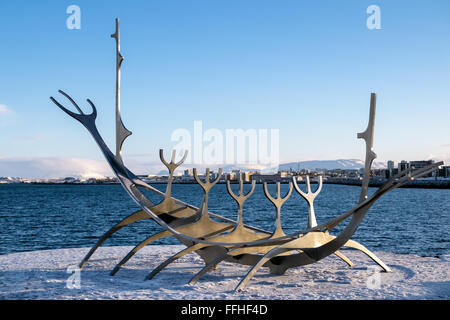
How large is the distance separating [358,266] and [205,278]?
4017mm

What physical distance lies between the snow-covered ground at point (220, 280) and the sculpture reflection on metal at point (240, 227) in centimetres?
40

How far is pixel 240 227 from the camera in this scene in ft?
37.4

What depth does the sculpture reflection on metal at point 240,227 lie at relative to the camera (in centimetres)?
1028

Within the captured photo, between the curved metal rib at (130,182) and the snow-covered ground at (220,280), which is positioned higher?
the curved metal rib at (130,182)

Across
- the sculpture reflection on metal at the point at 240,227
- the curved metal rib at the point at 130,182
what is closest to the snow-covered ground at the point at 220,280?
the sculpture reflection on metal at the point at 240,227

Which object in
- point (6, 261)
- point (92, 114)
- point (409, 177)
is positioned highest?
point (92, 114)

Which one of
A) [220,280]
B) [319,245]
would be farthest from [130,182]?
[319,245]

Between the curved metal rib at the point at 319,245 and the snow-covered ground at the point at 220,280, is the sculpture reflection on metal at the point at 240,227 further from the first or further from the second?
the snow-covered ground at the point at 220,280

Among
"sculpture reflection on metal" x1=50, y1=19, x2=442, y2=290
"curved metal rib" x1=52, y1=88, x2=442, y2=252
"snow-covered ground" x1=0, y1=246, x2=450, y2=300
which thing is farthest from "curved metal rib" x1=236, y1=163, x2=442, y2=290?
"snow-covered ground" x1=0, y1=246, x2=450, y2=300

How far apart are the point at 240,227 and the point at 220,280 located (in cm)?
123

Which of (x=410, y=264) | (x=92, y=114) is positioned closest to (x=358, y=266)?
(x=410, y=264)

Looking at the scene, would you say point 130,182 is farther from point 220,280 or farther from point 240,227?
point 220,280

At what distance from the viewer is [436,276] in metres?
11.4
